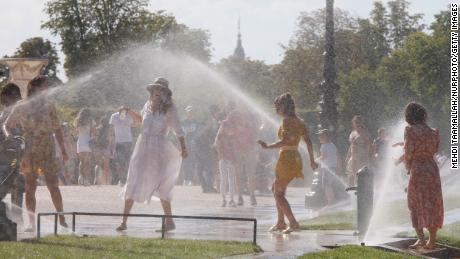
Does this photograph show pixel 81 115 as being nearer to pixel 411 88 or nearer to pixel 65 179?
pixel 65 179

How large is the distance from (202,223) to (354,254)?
17.3ft

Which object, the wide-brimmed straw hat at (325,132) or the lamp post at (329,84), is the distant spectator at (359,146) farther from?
the lamp post at (329,84)

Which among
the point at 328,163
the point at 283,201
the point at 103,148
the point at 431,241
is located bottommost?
the point at 431,241

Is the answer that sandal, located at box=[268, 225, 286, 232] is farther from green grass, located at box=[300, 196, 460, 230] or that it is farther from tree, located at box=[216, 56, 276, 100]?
tree, located at box=[216, 56, 276, 100]

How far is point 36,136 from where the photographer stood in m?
14.3

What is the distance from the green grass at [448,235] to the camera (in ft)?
44.5

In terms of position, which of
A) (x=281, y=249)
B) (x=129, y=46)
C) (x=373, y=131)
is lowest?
(x=281, y=249)

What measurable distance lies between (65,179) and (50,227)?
54.6 feet

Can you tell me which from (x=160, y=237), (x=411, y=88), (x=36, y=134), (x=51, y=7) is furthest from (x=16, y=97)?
(x=51, y=7)

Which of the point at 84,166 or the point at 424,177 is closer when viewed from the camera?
the point at 424,177

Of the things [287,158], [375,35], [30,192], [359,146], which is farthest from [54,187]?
[375,35]

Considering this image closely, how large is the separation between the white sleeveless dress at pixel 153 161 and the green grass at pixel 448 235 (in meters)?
2.91

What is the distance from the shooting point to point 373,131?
73500 millimetres

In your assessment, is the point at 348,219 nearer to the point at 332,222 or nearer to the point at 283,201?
the point at 332,222
